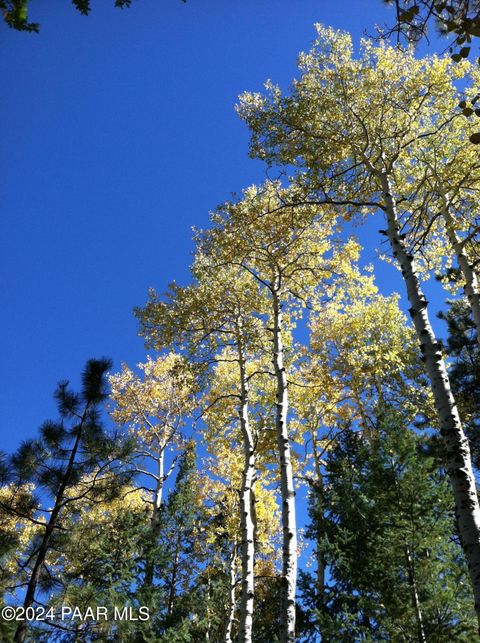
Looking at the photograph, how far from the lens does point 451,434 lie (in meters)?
3.76

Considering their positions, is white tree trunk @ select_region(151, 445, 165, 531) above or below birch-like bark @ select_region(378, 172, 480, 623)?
above

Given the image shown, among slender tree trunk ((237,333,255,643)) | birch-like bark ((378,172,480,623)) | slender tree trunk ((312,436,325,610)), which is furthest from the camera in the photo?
slender tree trunk ((312,436,325,610))

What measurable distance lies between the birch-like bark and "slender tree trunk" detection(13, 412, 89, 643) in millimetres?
5138

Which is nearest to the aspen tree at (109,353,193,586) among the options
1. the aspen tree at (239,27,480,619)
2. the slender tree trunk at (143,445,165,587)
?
the slender tree trunk at (143,445,165,587)

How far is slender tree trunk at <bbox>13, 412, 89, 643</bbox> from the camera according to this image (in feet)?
18.0

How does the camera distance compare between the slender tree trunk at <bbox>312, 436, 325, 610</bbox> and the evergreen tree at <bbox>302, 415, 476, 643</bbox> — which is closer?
the evergreen tree at <bbox>302, 415, 476, 643</bbox>

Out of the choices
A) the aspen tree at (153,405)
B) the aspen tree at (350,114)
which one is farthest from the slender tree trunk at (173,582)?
the aspen tree at (350,114)

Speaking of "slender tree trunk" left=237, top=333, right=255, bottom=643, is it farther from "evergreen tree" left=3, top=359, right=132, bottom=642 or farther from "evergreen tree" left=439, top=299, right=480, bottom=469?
"evergreen tree" left=439, top=299, right=480, bottom=469

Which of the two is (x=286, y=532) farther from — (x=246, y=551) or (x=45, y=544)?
(x=45, y=544)

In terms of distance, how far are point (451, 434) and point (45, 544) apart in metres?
5.93

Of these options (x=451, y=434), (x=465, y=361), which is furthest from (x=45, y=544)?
(x=465, y=361)

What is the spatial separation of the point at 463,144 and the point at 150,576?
11.9 m

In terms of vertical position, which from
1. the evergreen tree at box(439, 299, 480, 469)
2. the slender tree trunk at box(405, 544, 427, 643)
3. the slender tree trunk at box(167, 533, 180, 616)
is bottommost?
the slender tree trunk at box(405, 544, 427, 643)

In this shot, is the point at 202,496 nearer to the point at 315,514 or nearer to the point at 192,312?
the point at 315,514
